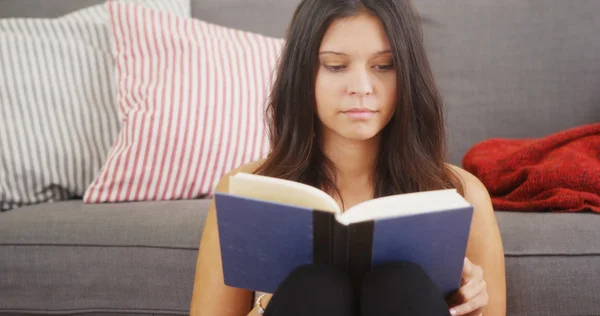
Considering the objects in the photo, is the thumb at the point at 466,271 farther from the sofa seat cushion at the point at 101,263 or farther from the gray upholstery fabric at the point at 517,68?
the gray upholstery fabric at the point at 517,68

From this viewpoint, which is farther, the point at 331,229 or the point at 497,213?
the point at 497,213

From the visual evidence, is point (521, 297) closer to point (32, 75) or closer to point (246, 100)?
point (246, 100)

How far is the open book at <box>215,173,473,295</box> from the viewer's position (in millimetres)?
678

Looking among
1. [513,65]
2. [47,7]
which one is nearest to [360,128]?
[513,65]

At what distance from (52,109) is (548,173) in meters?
1.10

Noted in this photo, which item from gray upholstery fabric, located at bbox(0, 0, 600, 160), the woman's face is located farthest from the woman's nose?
gray upholstery fabric, located at bbox(0, 0, 600, 160)

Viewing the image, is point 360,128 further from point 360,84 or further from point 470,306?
point 470,306

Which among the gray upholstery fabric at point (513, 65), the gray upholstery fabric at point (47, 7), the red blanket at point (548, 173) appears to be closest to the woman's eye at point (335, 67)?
the red blanket at point (548, 173)

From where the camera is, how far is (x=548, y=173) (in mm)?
1161

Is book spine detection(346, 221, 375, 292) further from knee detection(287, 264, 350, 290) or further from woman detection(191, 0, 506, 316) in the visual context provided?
woman detection(191, 0, 506, 316)

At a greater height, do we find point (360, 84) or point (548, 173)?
point (360, 84)

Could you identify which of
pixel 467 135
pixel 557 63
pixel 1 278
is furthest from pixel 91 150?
pixel 557 63

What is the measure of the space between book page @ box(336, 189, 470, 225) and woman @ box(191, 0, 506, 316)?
187 millimetres

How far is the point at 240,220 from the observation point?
0.72m
